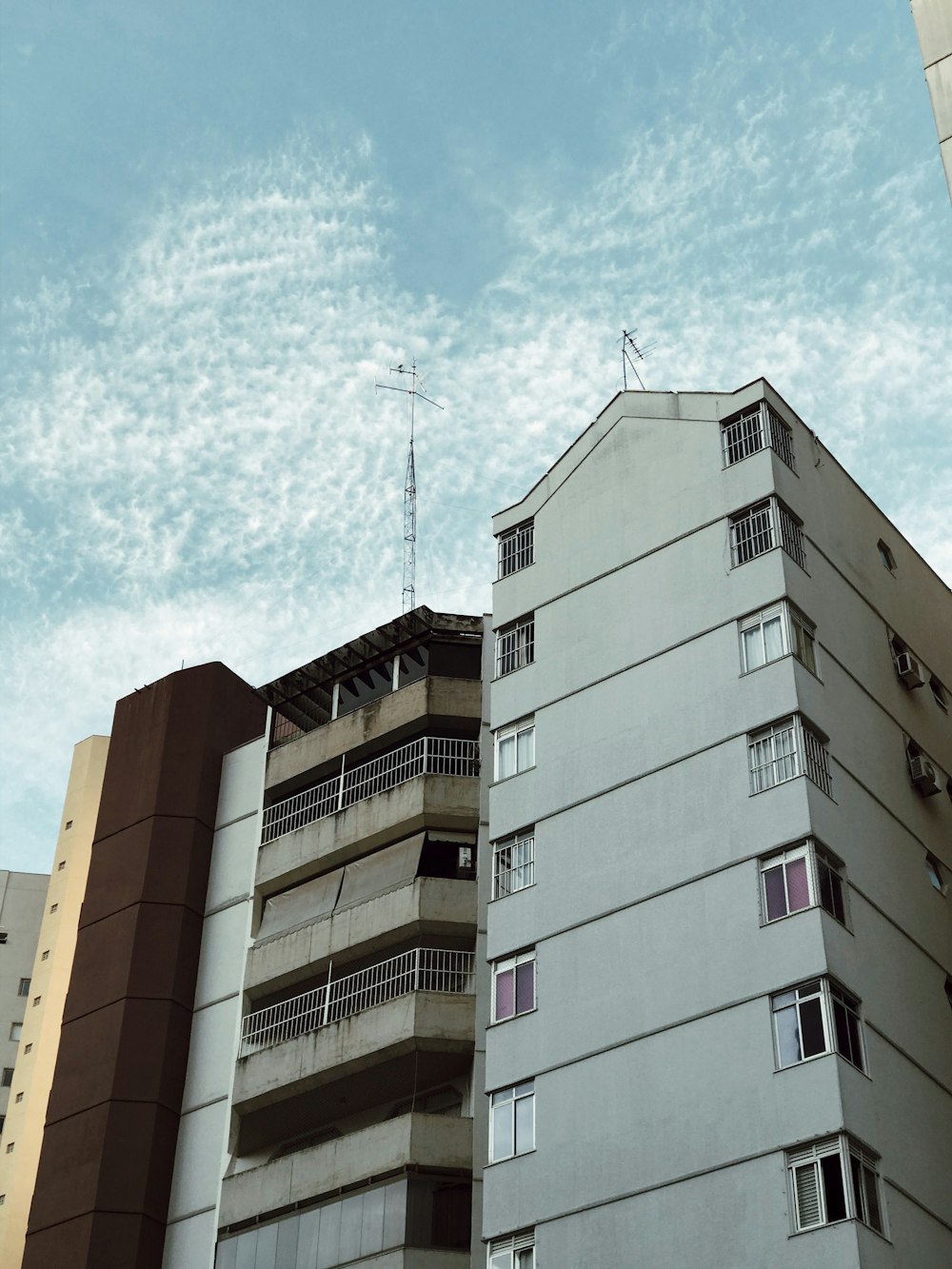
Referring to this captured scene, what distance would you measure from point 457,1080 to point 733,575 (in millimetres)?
13138

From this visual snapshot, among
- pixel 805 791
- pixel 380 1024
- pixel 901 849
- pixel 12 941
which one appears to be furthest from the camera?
pixel 12 941

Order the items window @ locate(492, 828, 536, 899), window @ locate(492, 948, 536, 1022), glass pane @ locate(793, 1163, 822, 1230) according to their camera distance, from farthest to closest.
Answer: window @ locate(492, 828, 536, 899)
window @ locate(492, 948, 536, 1022)
glass pane @ locate(793, 1163, 822, 1230)

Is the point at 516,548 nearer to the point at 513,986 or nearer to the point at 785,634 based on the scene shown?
the point at 785,634

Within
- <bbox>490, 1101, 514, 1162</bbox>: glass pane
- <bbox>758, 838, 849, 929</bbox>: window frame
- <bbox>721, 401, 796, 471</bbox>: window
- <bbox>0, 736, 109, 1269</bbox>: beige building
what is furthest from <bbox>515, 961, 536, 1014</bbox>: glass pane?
<bbox>0, 736, 109, 1269</bbox>: beige building

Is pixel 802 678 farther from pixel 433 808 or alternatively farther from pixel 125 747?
pixel 125 747

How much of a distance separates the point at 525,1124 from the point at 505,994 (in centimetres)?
301

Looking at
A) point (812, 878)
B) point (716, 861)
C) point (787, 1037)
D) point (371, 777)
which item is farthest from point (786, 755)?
point (371, 777)

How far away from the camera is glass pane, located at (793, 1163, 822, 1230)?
92.8 ft

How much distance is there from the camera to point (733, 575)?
3659 centimetres

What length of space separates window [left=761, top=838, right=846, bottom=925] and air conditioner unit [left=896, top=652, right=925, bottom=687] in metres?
7.28

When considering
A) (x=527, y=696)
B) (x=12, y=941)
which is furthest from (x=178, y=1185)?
(x=12, y=941)

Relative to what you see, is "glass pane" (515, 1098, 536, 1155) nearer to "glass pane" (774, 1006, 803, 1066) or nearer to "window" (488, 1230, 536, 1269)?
"window" (488, 1230, 536, 1269)

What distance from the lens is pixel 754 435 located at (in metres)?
38.5

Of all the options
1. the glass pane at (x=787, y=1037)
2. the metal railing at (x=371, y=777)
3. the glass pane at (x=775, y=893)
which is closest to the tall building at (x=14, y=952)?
the metal railing at (x=371, y=777)
